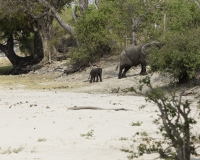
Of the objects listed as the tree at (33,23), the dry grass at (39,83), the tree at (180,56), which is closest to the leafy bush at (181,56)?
the tree at (180,56)

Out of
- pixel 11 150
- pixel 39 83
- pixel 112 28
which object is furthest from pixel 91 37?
pixel 11 150

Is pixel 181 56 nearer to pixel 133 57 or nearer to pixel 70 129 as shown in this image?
pixel 133 57

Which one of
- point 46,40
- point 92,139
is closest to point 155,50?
point 92,139

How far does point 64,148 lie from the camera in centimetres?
1018

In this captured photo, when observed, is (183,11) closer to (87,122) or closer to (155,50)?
(155,50)

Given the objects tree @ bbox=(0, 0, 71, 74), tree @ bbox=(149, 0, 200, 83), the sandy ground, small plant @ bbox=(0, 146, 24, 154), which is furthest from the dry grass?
small plant @ bbox=(0, 146, 24, 154)

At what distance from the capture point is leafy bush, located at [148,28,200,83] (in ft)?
70.8

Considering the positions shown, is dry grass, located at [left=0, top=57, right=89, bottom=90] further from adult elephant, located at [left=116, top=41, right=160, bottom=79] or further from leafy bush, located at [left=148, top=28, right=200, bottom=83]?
leafy bush, located at [left=148, top=28, right=200, bottom=83]

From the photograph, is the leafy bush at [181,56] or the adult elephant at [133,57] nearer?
the leafy bush at [181,56]

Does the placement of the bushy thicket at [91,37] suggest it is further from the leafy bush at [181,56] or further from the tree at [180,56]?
the leafy bush at [181,56]

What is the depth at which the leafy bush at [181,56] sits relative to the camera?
21578 millimetres

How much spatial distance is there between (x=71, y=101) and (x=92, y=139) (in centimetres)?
822

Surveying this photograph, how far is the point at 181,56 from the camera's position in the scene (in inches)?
850

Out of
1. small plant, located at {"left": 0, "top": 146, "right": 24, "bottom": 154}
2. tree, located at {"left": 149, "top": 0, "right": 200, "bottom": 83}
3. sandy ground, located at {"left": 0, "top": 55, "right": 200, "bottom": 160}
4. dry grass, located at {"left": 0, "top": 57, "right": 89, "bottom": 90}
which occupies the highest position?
tree, located at {"left": 149, "top": 0, "right": 200, "bottom": 83}
